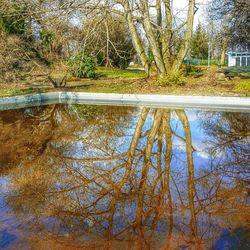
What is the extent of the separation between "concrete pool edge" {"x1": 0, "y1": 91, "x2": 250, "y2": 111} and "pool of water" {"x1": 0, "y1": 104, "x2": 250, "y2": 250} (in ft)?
6.99

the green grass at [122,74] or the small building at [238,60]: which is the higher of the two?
the small building at [238,60]

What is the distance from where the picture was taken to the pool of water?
2.94m

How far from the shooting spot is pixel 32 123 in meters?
7.68

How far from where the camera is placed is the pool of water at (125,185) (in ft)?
9.64

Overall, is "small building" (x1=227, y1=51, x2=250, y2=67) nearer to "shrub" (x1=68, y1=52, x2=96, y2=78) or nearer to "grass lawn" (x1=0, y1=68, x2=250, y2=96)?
"shrub" (x1=68, y1=52, x2=96, y2=78)

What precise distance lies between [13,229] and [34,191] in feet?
2.91

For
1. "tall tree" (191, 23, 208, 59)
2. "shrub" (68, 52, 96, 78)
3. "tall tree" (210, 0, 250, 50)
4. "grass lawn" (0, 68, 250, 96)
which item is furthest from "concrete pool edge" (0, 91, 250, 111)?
"tall tree" (191, 23, 208, 59)

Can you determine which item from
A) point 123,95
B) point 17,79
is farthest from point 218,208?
point 17,79

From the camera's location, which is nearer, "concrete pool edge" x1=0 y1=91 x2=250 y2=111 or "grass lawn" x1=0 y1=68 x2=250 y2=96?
"concrete pool edge" x1=0 y1=91 x2=250 y2=111

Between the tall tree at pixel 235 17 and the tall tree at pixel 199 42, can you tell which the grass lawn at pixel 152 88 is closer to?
the tall tree at pixel 235 17

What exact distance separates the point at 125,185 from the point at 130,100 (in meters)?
6.94

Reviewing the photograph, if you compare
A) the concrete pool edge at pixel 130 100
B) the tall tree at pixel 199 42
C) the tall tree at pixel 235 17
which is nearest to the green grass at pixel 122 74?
the tall tree at pixel 235 17

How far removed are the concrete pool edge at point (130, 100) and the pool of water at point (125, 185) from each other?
2131 millimetres

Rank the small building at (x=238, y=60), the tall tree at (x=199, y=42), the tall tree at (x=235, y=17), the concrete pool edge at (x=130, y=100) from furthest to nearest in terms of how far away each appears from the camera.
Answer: the small building at (x=238, y=60)
the tall tree at (x=199, y=42)
the tall tree at (x=235, y=17)
the concrete pool edge at (x=130, y=100)
